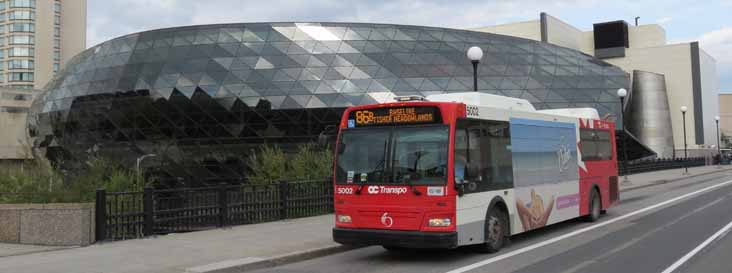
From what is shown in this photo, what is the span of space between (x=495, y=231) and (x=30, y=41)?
410ft

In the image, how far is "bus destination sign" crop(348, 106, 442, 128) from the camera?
938 centimetres

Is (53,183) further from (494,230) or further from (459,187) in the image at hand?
(494,230)

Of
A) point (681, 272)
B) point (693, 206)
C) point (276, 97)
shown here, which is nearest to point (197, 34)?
point (276, 97)

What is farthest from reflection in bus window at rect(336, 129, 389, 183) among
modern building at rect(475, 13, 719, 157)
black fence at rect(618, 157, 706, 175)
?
modern building at rect(475, 13, 719, 157)

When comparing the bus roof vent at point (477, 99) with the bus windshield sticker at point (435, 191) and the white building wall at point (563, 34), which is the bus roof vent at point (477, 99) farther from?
the white building wall at point (563, 34)

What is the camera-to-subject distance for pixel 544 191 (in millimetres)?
12070

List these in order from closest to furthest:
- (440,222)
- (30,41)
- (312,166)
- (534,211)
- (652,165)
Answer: (440,222), (534,211), (312,166), (652,165), (30,41)

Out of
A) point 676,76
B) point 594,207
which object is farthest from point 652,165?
point 594,207

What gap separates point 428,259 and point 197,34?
3712 centimetres

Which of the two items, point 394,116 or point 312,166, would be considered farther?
point 312,166

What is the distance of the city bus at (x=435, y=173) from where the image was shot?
8.99m

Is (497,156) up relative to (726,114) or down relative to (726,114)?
down

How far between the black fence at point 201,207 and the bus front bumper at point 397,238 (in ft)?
14.4

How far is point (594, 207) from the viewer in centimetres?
1475
